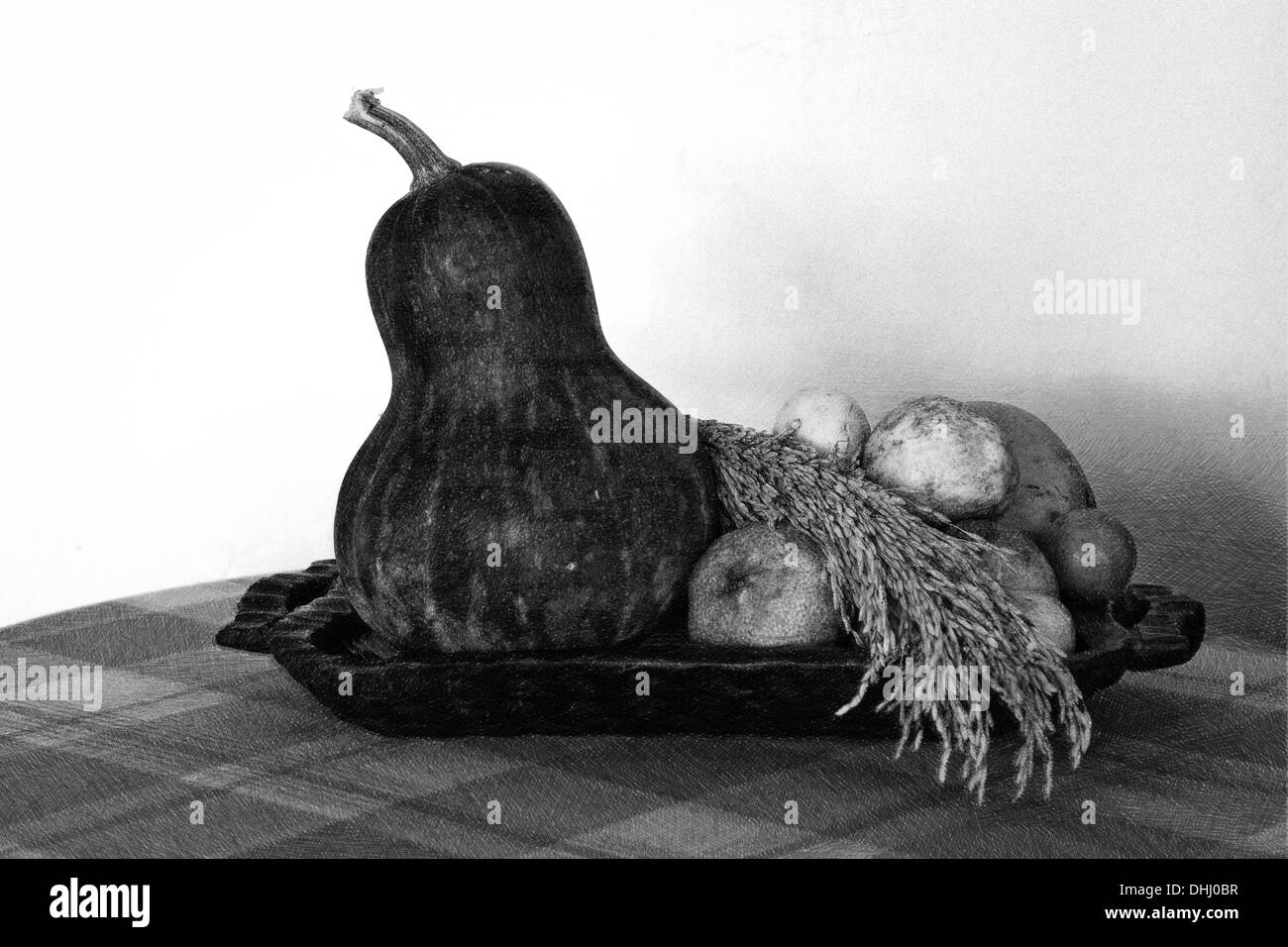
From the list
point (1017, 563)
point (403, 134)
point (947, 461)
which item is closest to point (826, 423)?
point (947, 461)

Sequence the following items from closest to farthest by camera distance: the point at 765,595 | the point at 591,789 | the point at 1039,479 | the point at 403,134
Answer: the point at 591,789
the point at 765,595
the point at 403,134
the point at 1039,479

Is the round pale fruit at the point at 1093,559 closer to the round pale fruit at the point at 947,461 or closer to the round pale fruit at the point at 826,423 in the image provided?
the round pale fruit at the point at 947,461

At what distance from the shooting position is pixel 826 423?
134 centimetres

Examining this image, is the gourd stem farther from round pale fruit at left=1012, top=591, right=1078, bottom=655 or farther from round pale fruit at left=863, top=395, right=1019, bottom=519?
round pale fruit at left=1012, top=591, right=1078, bottom=655

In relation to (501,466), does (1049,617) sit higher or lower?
lower

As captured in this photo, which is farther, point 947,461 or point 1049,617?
point 947,461

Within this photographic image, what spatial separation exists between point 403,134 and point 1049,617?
69 centimetres

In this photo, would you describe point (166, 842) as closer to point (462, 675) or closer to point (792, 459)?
point (462, 675)

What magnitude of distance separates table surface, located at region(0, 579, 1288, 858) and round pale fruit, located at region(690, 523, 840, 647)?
0.29 feet

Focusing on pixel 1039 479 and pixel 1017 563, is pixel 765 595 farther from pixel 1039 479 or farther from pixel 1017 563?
pixel 1039 479

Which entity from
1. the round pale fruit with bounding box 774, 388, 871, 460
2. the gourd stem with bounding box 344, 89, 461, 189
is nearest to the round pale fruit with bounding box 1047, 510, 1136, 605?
the round pale fruit with bounding box 774, 388, 871, 460

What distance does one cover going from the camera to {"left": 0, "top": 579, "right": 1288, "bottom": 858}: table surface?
3.24ft

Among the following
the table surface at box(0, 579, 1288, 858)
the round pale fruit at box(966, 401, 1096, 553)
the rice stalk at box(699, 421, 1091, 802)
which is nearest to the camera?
the table surface at box(0, 579, 1288, 858)

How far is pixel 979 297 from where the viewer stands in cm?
187
